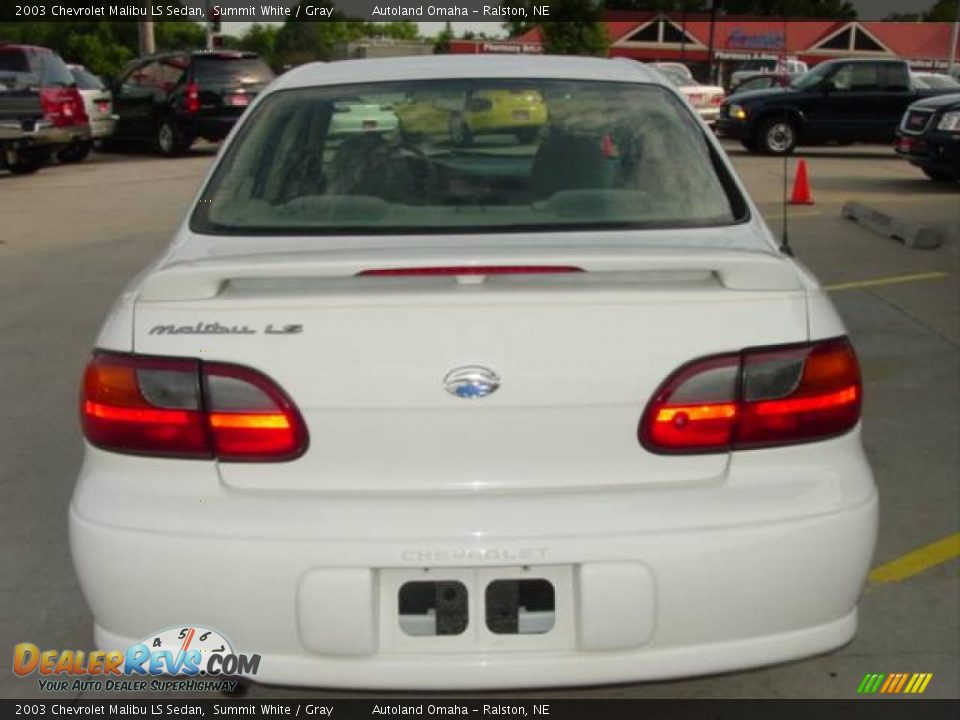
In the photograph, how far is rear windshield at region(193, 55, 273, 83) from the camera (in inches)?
754

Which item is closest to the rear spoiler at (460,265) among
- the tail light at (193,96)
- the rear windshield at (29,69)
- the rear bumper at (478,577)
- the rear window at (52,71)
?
the rear bumper at (478,577)

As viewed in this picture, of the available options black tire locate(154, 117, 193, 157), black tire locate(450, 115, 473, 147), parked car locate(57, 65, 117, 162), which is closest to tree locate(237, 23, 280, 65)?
black tire locate(154, 117, 193, 157)

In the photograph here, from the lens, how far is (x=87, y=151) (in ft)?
63.0

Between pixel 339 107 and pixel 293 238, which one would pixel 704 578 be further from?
pixel 339 107

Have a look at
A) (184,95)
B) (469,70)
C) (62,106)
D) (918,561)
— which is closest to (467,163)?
(469,70)

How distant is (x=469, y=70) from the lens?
12.0ft

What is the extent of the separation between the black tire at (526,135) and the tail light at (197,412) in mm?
1545

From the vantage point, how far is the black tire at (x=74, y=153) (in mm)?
18703

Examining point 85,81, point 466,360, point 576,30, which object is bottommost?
point 576,30

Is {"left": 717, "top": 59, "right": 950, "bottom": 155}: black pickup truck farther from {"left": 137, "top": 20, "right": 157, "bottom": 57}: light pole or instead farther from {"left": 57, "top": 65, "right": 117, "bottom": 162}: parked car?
{"left": 137, "top": 20, "right": 157, "bottom": 57}: light pole

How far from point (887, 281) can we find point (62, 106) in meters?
12.6

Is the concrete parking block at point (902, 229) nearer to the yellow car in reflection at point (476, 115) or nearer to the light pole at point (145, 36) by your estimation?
the yellow car in reflection at point (476, 115)
